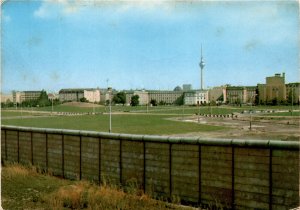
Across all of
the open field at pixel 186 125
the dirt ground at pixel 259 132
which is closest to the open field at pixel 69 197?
the dirt ground at pixel 259 132

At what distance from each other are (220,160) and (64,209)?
5.68m

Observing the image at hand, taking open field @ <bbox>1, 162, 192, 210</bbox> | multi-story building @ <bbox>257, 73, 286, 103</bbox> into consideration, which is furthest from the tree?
open field @ <bbox>1, 162, 192, 210</bbox>

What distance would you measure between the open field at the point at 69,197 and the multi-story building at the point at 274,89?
16367cm

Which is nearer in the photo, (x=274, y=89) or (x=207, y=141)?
(x=207, y=141)

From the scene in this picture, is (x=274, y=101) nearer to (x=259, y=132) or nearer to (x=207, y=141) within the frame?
(x=259, y=132)

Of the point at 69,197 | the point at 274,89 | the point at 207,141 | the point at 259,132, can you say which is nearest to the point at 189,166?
the point at 207,141

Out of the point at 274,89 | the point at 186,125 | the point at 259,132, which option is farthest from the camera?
the point at 274,89

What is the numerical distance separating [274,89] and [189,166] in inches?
6599

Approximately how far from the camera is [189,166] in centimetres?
1347

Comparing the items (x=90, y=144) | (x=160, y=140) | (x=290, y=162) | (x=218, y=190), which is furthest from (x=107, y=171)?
(x=290, y=162)

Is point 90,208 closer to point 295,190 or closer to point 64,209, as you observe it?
point 64,209

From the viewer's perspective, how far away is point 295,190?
1097cm

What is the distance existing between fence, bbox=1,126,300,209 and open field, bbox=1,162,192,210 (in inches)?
34.0

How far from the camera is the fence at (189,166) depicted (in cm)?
1137
